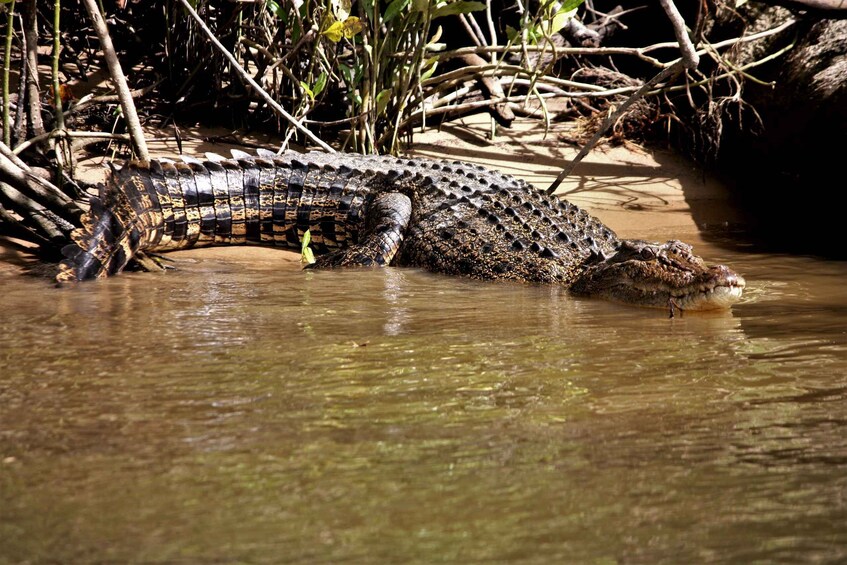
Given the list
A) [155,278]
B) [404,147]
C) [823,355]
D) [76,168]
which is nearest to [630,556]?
[823,355]

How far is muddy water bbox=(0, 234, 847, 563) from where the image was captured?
1.73 metres

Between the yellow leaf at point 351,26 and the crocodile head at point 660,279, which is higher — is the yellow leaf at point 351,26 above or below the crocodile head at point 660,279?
above

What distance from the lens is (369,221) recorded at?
A: 19.1 ft

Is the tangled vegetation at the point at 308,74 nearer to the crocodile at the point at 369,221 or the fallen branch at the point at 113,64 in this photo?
the fallen branch at the point at 113,64

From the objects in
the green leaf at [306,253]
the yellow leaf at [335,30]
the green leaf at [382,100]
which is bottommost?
the green leaf at [306,253]

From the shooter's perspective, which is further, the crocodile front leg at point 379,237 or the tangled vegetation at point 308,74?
the tangled vegetation at point 308,74

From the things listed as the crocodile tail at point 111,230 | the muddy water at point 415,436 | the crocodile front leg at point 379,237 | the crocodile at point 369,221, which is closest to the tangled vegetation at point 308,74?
the crocodile tail at point 111,230

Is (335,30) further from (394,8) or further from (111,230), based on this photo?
(111,230)

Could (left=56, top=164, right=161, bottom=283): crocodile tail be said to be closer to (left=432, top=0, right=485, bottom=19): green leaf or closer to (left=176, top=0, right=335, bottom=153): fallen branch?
(left=176, top=0, right=335, bottom=153): fallen branch

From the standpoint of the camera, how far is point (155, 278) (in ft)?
15.6

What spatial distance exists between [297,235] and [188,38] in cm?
209

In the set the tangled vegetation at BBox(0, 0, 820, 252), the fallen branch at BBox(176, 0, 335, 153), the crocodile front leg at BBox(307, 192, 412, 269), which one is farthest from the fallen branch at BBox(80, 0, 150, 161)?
the crocodile front leg at BBox(307, 192, 412, 269)

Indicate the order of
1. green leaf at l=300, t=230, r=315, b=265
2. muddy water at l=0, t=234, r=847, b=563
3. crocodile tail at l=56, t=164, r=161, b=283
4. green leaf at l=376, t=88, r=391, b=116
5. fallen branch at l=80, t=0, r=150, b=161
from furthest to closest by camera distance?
green leaf at l=376, t=88, r=391, b=116 < green leaf at l=300, t=230, r=315, b=265 < fallen branch at l=80, t=0, r=150, b=161 < crocodile tail at l=56, t=164, r=161, b=283 < muddy water at l=0, t=234, r=847, b=563

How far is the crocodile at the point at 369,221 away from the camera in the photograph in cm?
473
